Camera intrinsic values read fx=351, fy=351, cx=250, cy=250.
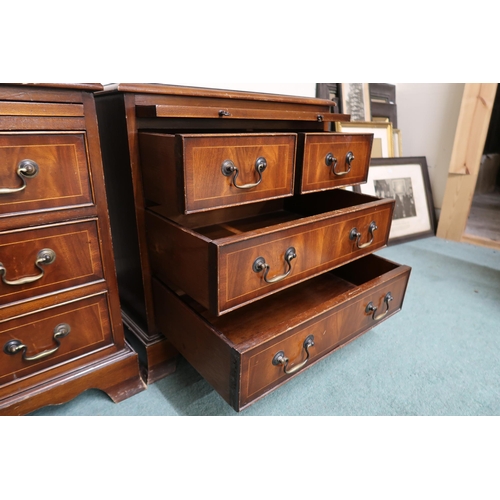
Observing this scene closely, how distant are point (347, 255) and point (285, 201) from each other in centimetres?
35

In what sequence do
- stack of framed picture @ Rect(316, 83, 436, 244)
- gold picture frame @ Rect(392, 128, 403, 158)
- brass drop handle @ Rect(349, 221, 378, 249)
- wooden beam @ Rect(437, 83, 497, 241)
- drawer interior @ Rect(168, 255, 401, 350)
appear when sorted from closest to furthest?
drawer interior @ Rect(168, 255, 401, 350)
brass drop handle @ Rect(349, 221, 378, 249)
wooden beam @ Rect(437, 83, 497, 241)
stack of framed picture @ Rect(316, 83, 436, 244)
gold picture frame @ Rect(392, 128, 403, 158)

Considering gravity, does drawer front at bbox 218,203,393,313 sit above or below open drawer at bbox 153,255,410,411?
above

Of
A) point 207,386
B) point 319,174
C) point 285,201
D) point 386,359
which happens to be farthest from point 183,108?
point 386,359

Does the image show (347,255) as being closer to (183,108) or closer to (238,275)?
(238,275)

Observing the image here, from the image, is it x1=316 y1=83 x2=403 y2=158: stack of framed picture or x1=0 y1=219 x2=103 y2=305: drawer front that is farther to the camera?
x1=316 y1=83 x2=403 y2=158: stack of framed picture

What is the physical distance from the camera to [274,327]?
77 cm

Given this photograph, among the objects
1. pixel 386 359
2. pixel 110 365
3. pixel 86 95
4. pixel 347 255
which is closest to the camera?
pixel 86 95

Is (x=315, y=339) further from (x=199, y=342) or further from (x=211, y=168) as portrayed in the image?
(x=211, y=168)

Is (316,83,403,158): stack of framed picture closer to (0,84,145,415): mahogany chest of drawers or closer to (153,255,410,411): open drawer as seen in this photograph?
(153,255,410,411): open drawer

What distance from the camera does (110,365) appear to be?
0.85 m

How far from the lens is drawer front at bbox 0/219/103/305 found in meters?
0.66

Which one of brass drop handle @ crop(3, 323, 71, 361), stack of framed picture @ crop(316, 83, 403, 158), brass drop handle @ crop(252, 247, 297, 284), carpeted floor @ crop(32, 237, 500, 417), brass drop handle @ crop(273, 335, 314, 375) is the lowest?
carpeted floor @ crop(32, 237, 500, 417)

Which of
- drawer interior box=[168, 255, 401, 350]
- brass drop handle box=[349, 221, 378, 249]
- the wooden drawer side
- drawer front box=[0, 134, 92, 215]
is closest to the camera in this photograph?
drawer front box=[0, 134, 92, 215]

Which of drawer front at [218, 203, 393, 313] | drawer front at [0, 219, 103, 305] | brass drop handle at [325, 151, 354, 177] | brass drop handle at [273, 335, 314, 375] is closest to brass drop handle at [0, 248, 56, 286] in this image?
drawer front at [0, 219, 103, 305]
